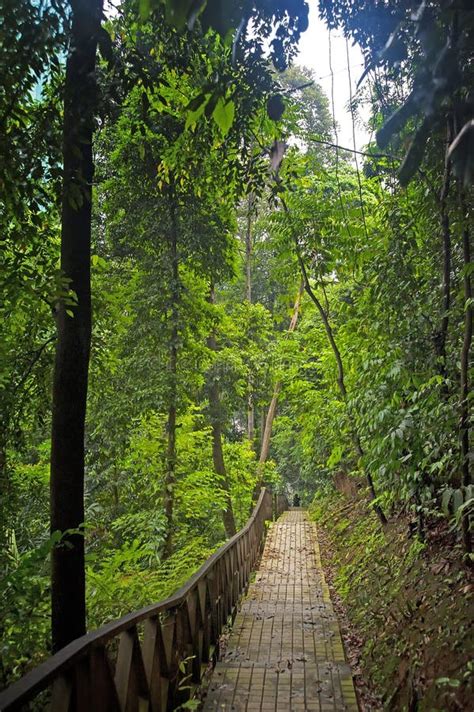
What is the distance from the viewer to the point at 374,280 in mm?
6359

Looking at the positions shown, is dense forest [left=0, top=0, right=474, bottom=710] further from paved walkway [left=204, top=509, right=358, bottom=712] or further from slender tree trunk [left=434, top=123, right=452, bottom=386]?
paved walkway [left=204, top=509, right=358, bottom=712]

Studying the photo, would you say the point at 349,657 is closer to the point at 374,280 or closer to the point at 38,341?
the point at 374,280

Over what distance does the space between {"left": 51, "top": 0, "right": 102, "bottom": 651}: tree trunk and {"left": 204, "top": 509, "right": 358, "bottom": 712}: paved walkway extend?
4.62 ft

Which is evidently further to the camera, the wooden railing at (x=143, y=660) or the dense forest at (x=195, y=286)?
the dense forest at (x=195, y=286)

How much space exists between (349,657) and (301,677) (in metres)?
0.99

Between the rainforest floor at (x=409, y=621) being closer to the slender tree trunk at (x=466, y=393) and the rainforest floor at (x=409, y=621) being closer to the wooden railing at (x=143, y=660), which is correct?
the slender tree trunk at (x=466, y=393)

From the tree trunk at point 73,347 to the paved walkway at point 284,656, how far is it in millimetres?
1409

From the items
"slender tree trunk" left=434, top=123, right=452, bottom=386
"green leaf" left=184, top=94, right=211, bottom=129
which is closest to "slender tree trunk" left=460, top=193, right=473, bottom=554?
"slender tree trunk" left=434, top=123, right=452, bottom=386

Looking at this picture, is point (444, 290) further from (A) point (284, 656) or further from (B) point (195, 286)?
(B) point (195, 286)

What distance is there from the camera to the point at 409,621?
4754mm

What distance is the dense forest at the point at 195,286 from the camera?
3354 millimetres

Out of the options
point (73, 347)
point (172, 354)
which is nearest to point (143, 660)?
point (73, 347)

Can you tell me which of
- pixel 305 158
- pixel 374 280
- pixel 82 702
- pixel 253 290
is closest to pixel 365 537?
pixel 374 280

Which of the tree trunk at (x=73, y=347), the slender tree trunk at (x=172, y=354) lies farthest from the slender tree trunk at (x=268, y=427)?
the tree trunk at (x=73, y=347)
